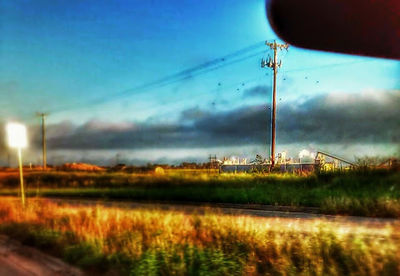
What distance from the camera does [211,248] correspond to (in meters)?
8.28

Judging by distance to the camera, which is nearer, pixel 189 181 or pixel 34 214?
pixel 34 214

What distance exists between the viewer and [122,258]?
806 cm

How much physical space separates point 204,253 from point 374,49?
21.5ft

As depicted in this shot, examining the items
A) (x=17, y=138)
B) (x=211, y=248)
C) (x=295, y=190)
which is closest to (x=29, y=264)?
(x=211, y=248)

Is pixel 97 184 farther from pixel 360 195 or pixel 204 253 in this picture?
pixel 204 253

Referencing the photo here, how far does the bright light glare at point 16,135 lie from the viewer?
59.0ft

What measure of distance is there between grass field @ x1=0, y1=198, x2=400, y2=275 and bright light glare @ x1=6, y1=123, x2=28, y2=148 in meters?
6.93

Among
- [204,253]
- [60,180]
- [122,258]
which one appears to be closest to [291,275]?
[204,253]

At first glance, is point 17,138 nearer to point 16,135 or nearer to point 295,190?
point 16,135

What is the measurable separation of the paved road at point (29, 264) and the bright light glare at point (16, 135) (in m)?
7.78

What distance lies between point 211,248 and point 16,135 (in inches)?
491

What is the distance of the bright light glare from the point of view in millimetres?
17984

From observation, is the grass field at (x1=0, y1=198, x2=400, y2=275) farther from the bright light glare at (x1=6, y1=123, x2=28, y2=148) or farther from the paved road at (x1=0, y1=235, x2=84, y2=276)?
the bright light glare at (x1=6, y1=123, x2=28, y2=148)

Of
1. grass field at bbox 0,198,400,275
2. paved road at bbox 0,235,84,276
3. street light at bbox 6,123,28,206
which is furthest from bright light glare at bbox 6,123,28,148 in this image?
paved road at bbox 0,235,84,276
